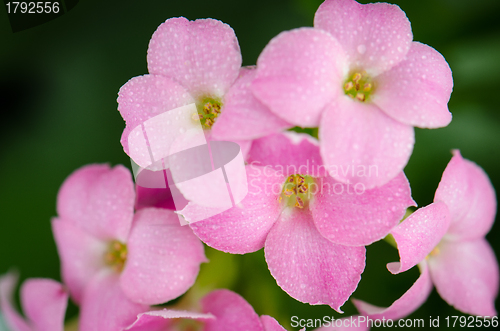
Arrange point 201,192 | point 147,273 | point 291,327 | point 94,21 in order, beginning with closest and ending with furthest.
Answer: point 201,192
point 147,273
point 291,327
point 94,21

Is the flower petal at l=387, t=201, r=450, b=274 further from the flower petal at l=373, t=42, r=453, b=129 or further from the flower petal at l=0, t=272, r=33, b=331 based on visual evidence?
the flower petal at l=0, t=272, r=33, b=331

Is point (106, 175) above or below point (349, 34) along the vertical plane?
below

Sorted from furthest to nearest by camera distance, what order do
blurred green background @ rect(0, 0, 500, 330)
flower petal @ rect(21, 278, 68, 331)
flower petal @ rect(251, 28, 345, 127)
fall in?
blurred green background @ rect(0, 0, 500, 330), flower petal @ rect(21, 278, 68, 331), flower petal @ rect(251, 28, 345, 127)

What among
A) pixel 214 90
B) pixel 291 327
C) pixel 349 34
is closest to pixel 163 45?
pixel 214 90

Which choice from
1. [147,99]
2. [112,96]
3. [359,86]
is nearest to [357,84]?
[359,86]

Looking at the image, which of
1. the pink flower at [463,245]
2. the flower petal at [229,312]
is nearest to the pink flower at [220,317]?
the flower petal at [229,312]

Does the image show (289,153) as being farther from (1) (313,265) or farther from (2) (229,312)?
(2) (229,312)

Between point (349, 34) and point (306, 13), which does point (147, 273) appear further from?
point (306, 13)

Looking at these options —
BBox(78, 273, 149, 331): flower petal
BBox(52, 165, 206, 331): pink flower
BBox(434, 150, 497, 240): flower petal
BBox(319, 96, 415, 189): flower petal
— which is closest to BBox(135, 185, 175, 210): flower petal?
BBox(52, 165, 206, 331): pink flower
